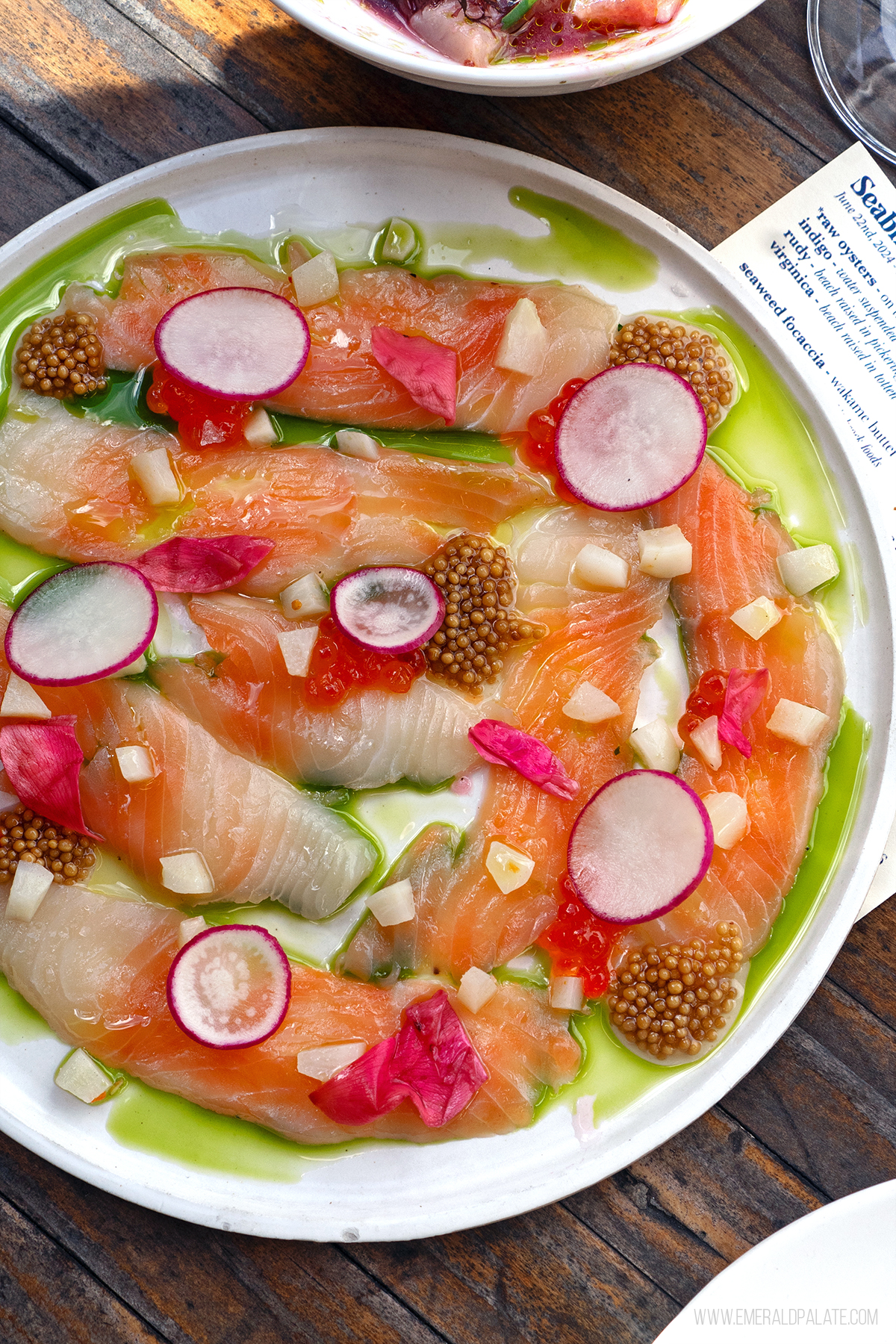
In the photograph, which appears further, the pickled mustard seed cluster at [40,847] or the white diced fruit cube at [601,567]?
the white diced fruit cube at [601,567]

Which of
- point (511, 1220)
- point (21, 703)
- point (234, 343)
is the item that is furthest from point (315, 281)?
point (511, 1220)

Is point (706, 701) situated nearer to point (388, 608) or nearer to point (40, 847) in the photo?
point (388, 608)

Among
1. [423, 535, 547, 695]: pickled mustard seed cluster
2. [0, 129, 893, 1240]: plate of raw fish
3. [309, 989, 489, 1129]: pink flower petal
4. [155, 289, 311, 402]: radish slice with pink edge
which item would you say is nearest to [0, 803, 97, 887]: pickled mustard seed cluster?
[0, 129, 893, 1240]: plate of raw fish

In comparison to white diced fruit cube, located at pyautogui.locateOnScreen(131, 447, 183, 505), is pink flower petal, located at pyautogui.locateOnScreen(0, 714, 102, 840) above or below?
below

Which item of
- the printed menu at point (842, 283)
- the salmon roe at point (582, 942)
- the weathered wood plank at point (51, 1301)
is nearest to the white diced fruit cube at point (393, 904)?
the salmon roe at point (582, 942)

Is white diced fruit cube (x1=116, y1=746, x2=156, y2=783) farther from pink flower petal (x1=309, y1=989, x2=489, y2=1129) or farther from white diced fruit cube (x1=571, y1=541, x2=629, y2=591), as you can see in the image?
white diced fruit cube (x1=571, y1=541, x2=629, y2=591)

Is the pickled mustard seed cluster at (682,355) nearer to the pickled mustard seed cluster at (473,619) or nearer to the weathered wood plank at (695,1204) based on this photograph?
the pickled mustard seed cluster at (473,619)
